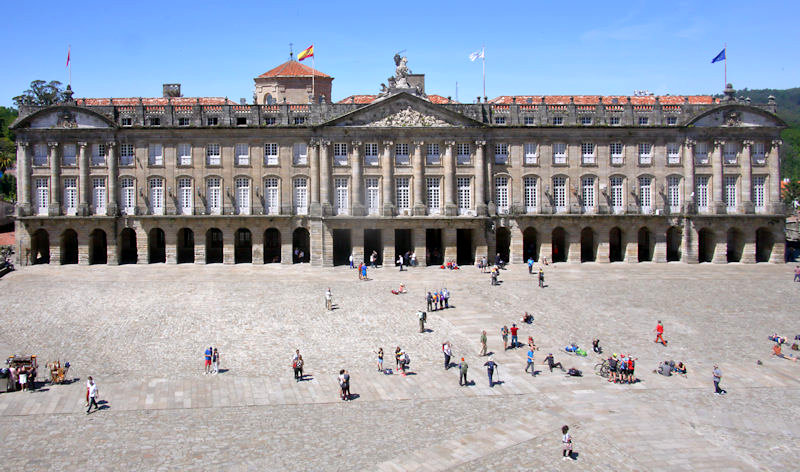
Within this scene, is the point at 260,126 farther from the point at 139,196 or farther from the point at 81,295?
the point at 81,295

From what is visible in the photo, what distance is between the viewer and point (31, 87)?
107125 millimetres

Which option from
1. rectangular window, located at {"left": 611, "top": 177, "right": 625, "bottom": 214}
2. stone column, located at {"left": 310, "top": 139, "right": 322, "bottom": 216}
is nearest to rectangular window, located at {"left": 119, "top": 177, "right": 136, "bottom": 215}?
stone column, located at {"left": 310, "top": 139, "right": 322, "bottom": 216}

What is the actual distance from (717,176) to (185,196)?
43464 mm

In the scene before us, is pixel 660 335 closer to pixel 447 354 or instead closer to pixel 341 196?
pixel 447 354

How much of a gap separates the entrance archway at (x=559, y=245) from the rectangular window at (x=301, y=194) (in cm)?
2115

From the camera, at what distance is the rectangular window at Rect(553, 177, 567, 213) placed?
5744cm

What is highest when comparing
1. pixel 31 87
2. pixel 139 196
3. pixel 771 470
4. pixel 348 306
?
pixel 31 87

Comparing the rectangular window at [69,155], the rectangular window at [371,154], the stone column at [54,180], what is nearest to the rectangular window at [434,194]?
the rectangular window at [371,154]

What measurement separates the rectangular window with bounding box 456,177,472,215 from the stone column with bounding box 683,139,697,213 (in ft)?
58.9

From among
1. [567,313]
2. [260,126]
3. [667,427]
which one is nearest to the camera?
[667,427]

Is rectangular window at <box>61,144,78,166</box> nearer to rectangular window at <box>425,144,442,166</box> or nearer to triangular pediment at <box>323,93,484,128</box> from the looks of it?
triangular pediment at <box>323,93,484,128</box>

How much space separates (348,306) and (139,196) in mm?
24107

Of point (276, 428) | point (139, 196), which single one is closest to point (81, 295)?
point (139, 196)

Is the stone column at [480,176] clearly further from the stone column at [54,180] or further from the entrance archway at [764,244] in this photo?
the stone column at [54,180]
